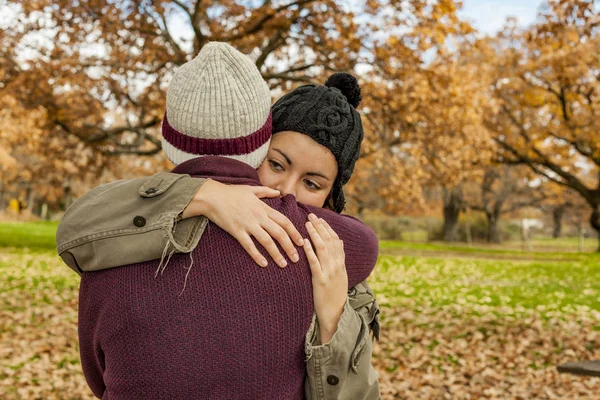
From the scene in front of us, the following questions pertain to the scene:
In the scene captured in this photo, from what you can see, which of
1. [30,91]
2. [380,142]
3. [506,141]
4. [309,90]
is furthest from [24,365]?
[506,141]

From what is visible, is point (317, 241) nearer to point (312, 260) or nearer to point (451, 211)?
point (312, 260)

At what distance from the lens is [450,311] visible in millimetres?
10234

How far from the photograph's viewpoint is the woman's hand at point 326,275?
1520 millimetres

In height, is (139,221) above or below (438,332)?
above

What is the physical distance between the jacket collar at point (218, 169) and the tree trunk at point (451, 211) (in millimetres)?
35757

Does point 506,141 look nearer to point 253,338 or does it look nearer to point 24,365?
point 24,365

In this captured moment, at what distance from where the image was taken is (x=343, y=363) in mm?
1641

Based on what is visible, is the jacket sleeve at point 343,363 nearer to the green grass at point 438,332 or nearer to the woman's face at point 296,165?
the woman's face at point 296,165

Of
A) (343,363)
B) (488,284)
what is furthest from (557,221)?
(343,363)

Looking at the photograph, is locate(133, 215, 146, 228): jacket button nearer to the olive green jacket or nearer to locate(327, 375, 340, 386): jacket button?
the olive green jacket


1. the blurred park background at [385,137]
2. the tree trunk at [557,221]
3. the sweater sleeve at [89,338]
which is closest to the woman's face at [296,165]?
the sweater sleeve at [89,338]

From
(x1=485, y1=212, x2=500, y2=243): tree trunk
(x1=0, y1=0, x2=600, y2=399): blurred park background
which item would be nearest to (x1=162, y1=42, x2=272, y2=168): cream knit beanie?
(x1=0, y1=0, x2=600, y2=399): blurred park background

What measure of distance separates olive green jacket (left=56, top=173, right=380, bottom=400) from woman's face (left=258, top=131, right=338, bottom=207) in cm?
53

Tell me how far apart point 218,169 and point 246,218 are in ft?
0.62
